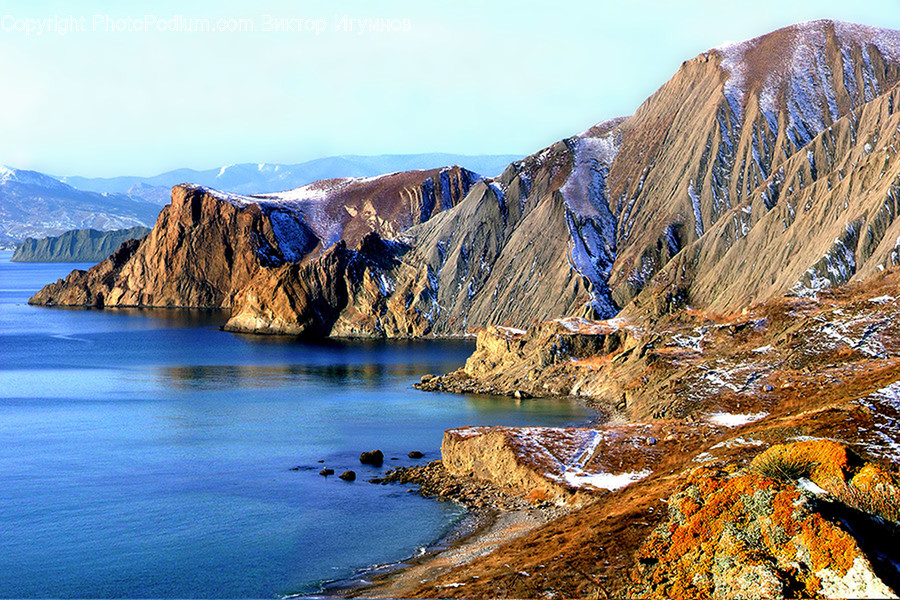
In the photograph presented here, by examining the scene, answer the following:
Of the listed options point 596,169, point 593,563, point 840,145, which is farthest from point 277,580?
point 596,169

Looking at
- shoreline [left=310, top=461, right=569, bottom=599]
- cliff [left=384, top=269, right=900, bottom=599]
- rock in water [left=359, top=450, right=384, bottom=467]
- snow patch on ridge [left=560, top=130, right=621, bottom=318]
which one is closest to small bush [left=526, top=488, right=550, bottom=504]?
cliff [left=384, top=269, right=900, bottom=599]

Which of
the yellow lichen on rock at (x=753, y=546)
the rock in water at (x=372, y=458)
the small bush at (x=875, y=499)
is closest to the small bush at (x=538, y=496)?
the rock in water at (x=372, y=458)

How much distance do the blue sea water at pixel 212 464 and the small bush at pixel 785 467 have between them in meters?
19.0

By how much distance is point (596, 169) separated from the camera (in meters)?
159

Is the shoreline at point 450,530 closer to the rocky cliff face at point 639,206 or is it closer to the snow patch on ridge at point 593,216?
the rocky cliff face at point 639,206

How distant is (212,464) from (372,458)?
1071cm

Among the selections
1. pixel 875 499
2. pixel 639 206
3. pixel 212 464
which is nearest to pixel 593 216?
pixel 639 206

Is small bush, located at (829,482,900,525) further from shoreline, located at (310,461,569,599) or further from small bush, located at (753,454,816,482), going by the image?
shoreline, located at (310,461,569,599)

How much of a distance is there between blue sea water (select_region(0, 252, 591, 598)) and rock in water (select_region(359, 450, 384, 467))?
0.97 meters

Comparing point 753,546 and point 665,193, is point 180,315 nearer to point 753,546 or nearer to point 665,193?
point 665,193

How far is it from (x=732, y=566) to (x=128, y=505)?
36.9m

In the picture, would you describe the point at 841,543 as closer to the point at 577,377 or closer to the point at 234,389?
the point at 577,377

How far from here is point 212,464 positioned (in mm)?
59469

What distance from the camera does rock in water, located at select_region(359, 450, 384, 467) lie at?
58.0m
